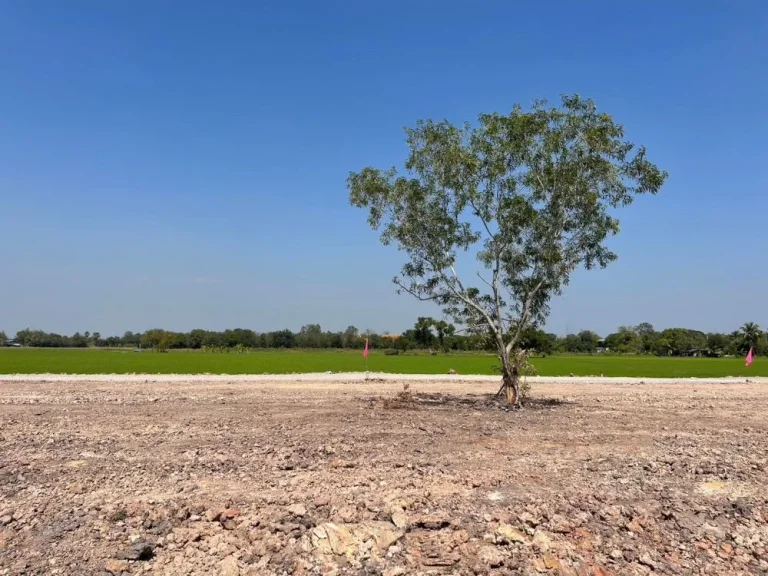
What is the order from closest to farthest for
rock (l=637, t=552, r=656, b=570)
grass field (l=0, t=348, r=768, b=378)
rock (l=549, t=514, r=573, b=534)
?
rock (l=637, t=552, r=656, b=570) < rock (l=549, t=514, r=573, b=534) < grass field (l=0, t=348, r=768, b=378)

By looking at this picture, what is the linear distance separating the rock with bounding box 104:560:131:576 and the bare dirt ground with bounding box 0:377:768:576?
0.02m

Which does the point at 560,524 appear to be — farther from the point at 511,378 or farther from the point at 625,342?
the point at 625,342

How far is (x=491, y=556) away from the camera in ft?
17.9

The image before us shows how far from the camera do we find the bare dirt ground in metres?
5.46

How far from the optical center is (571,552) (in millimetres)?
5594

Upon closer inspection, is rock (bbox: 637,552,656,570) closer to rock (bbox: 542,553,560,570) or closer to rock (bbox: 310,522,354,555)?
rock (bbox: 542,553,560,570)

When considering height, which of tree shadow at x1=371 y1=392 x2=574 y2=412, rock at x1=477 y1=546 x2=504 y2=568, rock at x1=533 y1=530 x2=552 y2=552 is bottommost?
rock at x1=477 y1=546 x2=504 y2=568

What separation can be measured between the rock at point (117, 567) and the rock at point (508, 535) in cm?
359

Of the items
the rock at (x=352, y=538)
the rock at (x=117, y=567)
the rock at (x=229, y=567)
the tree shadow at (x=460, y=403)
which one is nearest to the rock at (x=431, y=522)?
the rock at (x=352, y=538)

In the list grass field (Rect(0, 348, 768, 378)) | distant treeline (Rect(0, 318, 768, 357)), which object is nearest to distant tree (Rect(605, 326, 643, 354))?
distant treeline (Rect(0, 318, 768, 357))

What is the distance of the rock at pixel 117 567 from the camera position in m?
5.16

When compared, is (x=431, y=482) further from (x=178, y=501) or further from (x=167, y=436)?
(x=167, y=436)

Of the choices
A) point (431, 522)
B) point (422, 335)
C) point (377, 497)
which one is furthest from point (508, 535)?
Answer: point (422, 335)

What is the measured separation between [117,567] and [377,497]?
2951mm
